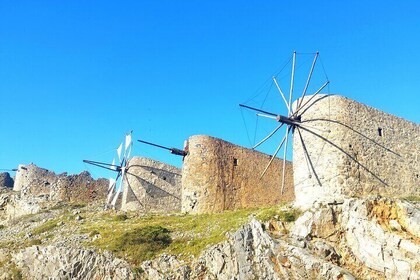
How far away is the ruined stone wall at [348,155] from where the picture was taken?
26656 mm

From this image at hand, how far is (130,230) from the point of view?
30.4 meters

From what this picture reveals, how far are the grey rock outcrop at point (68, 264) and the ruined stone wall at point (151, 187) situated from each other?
48.6 feet

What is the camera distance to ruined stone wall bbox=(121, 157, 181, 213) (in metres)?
44.1

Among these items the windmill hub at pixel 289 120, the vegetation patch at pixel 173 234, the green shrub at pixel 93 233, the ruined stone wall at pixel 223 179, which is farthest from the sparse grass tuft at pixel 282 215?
the ruined stone wall at pixel 223 179

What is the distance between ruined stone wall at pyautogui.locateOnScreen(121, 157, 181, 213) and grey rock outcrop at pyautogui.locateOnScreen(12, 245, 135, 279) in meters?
14.8

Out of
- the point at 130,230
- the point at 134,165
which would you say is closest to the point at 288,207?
the point at 130,230

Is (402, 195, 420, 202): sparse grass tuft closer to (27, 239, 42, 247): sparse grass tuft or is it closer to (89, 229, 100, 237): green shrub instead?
(89, 229, 100, 237): green shrub

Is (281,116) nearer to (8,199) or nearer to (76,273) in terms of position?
(76,273)

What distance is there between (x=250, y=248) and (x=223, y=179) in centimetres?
1623

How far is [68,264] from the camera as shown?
2644 cm

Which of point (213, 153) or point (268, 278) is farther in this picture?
point (213, 153)

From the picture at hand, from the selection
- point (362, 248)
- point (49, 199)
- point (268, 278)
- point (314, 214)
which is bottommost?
point (268, 278)

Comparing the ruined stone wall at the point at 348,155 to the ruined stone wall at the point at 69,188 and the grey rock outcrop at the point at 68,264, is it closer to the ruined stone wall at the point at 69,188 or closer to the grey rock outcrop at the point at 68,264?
the grey rock outcrop at the point at 68,264

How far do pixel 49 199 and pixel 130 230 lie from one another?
20.1m
